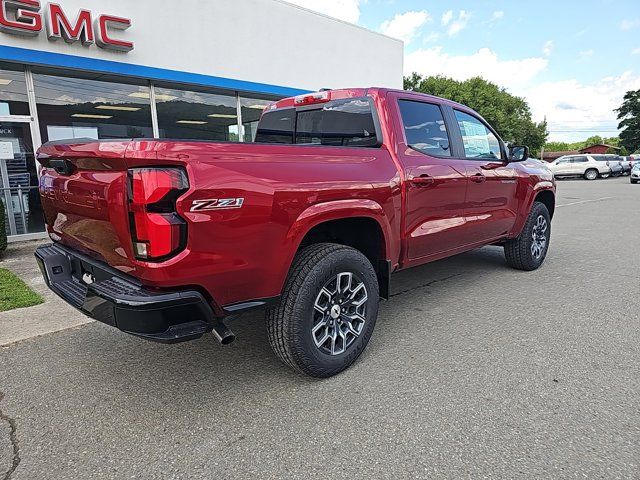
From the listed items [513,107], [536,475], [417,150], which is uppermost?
[513,107]

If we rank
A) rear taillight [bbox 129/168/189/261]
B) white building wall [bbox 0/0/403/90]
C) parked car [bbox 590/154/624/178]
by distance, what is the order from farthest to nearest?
parked car [bbox 590/154/624/178] → white building wall [bbox 0/0/403/90] → rear taillight [bbox 129/168/189/261]

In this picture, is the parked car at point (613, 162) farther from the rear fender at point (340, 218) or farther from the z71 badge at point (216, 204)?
the z71 badge at point (216, 204)

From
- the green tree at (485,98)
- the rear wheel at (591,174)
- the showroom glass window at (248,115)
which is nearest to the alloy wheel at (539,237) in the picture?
the showroom glass window at (248,115)

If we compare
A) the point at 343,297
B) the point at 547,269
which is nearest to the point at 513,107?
the point at 547,269

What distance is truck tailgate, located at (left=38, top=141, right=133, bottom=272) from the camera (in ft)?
7.22

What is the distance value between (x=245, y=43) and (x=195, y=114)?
83.4 inches

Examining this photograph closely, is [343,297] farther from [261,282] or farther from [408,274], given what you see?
[408,274]

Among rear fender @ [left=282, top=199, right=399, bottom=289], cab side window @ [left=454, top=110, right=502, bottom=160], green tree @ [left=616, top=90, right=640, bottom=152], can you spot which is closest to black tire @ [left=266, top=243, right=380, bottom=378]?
rear fender @ [left=282, top=199, right=399, bottom=289]

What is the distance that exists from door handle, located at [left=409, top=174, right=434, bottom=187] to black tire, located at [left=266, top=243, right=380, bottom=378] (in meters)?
0.88

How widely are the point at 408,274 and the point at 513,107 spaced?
53234mm

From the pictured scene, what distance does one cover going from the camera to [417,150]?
143 inches

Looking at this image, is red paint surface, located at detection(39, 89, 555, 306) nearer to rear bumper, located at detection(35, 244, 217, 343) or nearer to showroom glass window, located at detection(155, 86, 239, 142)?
rear bumper, located at detection(35, 244, 217, 343)

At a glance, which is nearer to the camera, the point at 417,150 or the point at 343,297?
the point at 343,297

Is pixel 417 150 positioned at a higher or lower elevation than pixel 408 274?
Answer: higher
